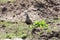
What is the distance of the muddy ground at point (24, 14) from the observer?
38.7ft

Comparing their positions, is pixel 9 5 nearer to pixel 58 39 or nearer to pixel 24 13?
pixel 24 13

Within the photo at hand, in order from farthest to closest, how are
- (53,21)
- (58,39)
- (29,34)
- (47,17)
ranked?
1. (47,17)
2. (53,21)
3. (29,34)
4. (58,39)

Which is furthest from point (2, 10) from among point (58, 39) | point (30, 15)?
point (58, 39)

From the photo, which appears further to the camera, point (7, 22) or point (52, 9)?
point (52, 9)

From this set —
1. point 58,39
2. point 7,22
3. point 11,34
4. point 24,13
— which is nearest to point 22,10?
point 24,13

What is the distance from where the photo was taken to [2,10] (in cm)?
1366

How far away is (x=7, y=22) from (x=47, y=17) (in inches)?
76.5

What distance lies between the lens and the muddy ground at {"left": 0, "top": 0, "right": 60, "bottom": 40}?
1180 cm

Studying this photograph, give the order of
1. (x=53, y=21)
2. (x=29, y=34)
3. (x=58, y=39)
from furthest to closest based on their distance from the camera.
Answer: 1. (x=53, y=21)
2. (x=29, y=34)
3. (x=58, y=39)

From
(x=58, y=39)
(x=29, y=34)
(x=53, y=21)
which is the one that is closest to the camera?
(x=58, y=39)

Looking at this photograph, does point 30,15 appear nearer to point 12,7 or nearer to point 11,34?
point 12,7

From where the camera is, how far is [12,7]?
1373cm

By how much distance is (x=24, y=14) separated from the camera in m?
13.1

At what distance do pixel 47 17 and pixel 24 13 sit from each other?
1.14 metres
